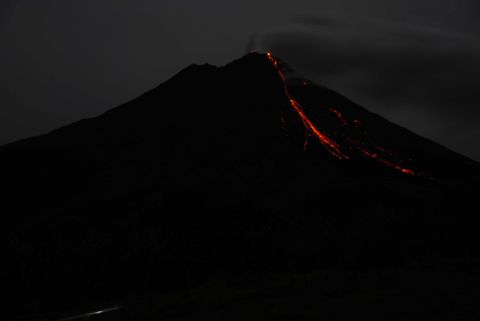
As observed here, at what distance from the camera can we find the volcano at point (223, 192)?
90.8 ft

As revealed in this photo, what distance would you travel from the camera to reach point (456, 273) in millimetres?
20562

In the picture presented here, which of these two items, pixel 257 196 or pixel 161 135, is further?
pixel 161 135

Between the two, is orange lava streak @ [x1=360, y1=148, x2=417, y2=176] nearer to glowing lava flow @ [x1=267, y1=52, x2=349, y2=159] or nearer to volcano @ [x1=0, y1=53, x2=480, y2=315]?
volcano @ [x1=0, y1=53, x2=480, y2=315]

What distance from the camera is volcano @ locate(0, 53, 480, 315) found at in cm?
2767

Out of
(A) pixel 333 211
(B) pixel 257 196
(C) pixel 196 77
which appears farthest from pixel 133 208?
(C) pixel 196 77

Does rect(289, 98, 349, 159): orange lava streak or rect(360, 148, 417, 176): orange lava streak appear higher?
rect(289, 98, 349, 159): orange lava streak

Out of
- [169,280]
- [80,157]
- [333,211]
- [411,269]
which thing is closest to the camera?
[411,269]

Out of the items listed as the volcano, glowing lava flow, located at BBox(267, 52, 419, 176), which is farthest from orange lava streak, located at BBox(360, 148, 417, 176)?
the volcano

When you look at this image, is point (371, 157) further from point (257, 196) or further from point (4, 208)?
point (4, 208)

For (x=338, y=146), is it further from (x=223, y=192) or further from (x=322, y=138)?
(x=223, y=192)

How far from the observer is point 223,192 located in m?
68.6

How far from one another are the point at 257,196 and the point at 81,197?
28174 millimetres

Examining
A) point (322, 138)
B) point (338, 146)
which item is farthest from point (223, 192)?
point (322, 138)

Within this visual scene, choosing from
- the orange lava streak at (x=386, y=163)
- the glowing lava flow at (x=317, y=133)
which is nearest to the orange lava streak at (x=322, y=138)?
the glowing lava flow at (x=317, y=133)
